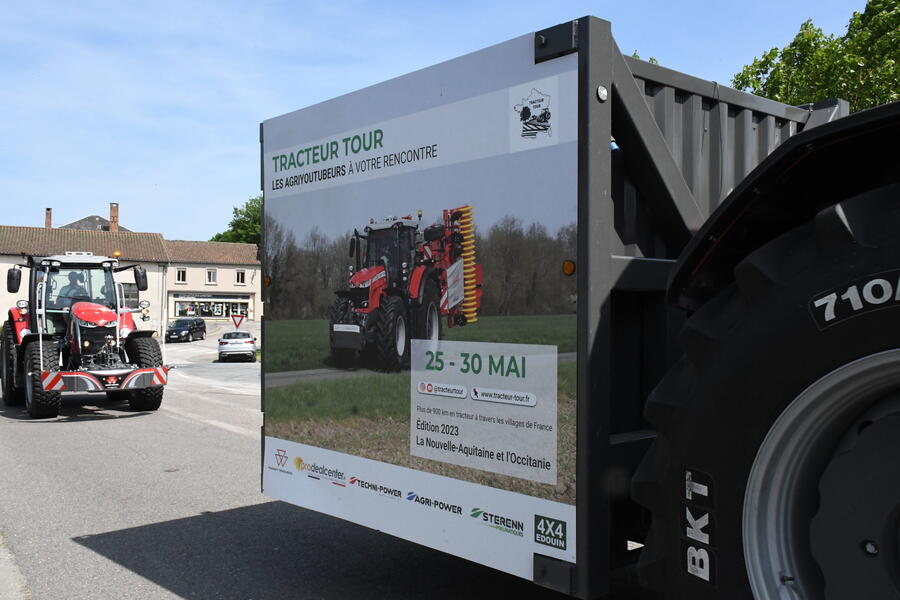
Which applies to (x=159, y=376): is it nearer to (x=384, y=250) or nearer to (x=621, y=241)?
(x=384, y=250)

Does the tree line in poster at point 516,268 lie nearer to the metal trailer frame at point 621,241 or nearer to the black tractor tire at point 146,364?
the metal trailer frame at point 621,241

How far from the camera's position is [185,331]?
165ft

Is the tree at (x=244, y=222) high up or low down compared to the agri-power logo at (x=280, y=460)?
up

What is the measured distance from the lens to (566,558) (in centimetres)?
295

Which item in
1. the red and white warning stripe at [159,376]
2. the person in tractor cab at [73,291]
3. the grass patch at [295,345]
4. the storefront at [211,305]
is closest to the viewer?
the grass patch at [295,345]

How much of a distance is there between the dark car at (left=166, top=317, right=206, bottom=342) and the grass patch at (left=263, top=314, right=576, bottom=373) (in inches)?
1865

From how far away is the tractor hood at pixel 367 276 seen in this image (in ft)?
12.6

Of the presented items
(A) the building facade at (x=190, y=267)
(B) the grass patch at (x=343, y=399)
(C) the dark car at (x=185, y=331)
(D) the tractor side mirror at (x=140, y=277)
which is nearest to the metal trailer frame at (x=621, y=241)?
(B) the grass patch at (x=343, y=399)

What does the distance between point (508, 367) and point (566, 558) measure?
29.0 inches

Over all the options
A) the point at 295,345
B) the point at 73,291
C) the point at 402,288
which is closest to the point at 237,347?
the point at 73,291

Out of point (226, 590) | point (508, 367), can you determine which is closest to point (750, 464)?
point (508, 367)

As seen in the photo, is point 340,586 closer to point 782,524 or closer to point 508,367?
point 508,367

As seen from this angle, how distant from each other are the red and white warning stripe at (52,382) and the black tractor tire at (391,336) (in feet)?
34.7

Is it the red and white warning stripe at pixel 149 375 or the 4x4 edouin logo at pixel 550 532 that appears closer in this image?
the 4x4 edouin logo at pixel 550 532
